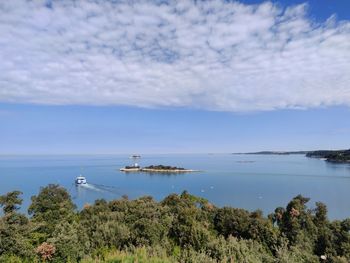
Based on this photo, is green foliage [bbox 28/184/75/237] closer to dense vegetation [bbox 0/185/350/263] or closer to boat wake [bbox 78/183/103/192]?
dense vegetation [bbox 0/185/350/263]

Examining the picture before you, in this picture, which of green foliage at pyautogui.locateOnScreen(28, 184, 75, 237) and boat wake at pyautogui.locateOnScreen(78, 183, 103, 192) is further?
boat wake at pyautogui.locateOnScreen(78, 183, 103, 192)

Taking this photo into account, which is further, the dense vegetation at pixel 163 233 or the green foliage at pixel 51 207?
the green foliage at pixel 51 207

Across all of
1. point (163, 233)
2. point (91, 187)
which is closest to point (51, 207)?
point (163, 233)

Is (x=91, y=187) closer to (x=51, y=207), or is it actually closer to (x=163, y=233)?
(x=51, y=207)

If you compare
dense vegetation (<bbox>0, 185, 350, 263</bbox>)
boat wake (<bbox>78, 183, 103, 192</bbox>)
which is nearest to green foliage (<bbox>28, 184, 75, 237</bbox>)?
dense vegetation (<bbox>0, 185, 350, 263</bbox>)

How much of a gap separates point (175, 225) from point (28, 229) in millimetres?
5445

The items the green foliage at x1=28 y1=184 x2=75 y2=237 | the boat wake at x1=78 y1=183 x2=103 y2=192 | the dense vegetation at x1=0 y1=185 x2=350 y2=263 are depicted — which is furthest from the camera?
the boat wake at x1=78 y1=183 x2=103 y2=192

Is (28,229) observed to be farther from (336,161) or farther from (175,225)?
→ (336,161)

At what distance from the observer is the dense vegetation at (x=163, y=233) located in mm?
9203

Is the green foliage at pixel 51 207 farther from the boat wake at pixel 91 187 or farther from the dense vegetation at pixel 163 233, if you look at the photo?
the boat wake at pixel 91 187

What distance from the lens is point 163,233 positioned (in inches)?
518

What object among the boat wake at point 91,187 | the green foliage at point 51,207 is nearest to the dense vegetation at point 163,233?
the green foliage at point 51,207

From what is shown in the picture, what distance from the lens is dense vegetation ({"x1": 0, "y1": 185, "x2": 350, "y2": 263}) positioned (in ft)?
30.2

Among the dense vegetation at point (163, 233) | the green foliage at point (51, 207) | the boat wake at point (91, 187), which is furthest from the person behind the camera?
the boat wake at point (91, 187)
